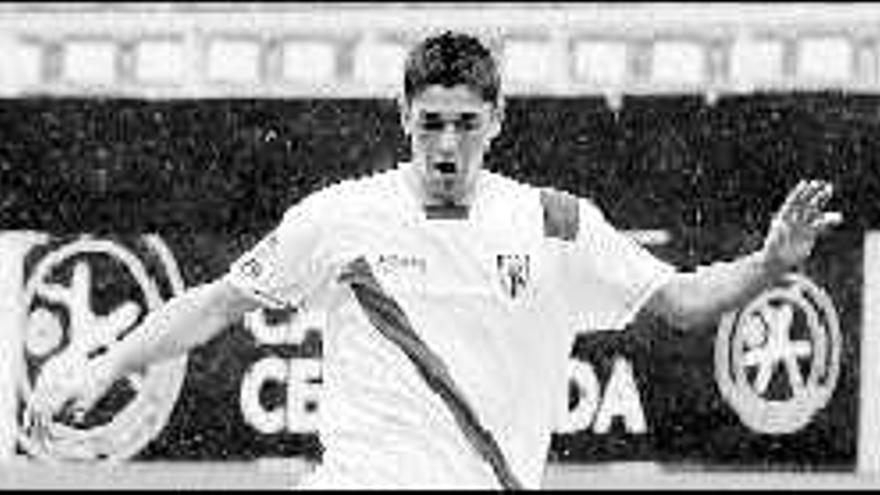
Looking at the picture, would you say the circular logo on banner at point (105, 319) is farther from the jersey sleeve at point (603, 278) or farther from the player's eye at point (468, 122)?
the player's eye at point (468, 122)

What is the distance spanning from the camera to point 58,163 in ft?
43.0

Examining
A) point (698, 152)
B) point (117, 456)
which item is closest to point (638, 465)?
point (698, 152)

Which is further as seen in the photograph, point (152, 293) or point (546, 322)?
point (152, 293)

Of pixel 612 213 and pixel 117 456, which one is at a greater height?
pixel 612 213

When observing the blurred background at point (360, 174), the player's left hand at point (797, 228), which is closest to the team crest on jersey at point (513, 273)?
the player's left hand at point (797, 228)

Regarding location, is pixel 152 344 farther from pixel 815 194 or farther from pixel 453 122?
pixel 815 194

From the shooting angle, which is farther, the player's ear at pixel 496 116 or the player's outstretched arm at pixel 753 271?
the player's ear at pixel 496 116

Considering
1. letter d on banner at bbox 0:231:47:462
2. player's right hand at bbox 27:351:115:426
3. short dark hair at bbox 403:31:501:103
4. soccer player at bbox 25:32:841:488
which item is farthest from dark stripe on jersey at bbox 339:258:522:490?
letter d on banner at bbox 0:231:47:462

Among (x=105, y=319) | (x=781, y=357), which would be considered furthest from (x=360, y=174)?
(x=781, y=357)

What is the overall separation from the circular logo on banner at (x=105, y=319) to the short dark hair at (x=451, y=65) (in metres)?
7.43

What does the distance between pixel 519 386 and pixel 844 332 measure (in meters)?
7.32

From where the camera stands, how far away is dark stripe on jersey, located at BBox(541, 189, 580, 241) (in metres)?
5.59

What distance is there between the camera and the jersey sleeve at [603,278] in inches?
221

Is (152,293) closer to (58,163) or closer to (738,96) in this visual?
(58,163)
